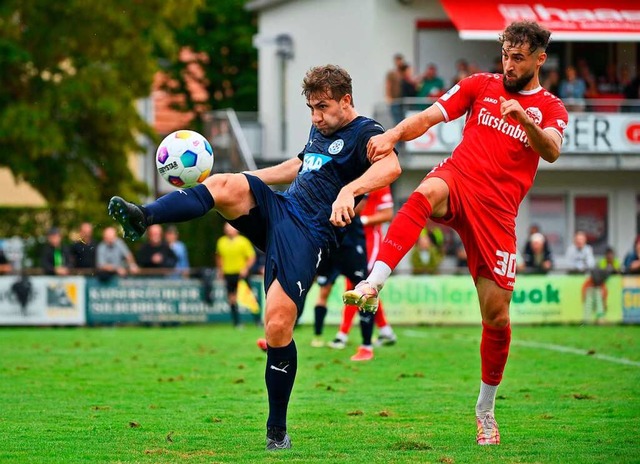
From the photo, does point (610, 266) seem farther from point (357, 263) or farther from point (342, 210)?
point (342, 210)

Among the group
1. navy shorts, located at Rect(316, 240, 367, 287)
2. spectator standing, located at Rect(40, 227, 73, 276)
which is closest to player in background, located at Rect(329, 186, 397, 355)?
navy shorts, located at Rect(316, 240, 367, 287)

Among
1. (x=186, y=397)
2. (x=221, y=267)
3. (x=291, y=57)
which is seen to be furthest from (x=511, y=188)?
(x=291, y=57)

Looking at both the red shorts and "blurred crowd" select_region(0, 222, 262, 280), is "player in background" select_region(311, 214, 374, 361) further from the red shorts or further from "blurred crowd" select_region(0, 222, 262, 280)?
"blurred crowd" select_region(0, 222, 262, 280)

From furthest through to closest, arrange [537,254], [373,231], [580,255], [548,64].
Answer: [548,64] → [580,255] → [537,254] → [373,231]

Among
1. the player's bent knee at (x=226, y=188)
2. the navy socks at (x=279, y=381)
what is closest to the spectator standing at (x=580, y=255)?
the navy socks at (x=279, y=381)

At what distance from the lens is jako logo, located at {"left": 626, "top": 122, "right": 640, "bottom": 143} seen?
2964 centimetres

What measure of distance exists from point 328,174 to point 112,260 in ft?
53.0

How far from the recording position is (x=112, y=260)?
23.5 metres

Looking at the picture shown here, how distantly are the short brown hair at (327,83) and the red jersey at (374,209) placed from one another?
21.9 feet

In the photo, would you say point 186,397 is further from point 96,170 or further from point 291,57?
point 291,57

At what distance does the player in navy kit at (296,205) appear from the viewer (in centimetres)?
744

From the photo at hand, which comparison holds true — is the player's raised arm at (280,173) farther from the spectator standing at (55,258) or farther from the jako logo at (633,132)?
the jako logo at (633,132)

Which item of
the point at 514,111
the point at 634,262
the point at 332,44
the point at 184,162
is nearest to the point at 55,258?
the point at 634,262

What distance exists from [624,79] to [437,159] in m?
5.67
